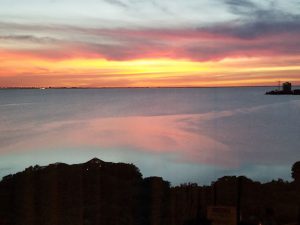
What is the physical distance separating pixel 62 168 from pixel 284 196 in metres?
13.5

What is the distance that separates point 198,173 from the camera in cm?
5722

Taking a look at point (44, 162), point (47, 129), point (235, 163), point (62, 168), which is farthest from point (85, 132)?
point (62, 168)

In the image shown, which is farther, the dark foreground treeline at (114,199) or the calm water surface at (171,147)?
the calm water surface at (171,147)

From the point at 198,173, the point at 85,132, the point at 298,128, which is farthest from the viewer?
the point at 298,128

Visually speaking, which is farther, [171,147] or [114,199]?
[171,147]

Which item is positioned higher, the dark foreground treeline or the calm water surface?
the calm water surface

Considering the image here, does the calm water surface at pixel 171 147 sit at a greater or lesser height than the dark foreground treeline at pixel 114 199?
greater

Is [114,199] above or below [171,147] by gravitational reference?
below

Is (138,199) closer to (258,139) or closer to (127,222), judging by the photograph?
(127,222)

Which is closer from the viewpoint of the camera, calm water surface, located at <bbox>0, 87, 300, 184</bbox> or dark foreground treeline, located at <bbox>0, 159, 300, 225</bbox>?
dark foreground treeline, located at <bbox>0, 159, 300, 225</bbox>

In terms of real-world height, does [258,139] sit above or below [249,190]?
above

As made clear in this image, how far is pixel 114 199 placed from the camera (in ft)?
81.8

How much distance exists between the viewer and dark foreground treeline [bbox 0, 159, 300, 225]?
23125 millimetres

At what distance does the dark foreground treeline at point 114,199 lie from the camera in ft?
75.9
